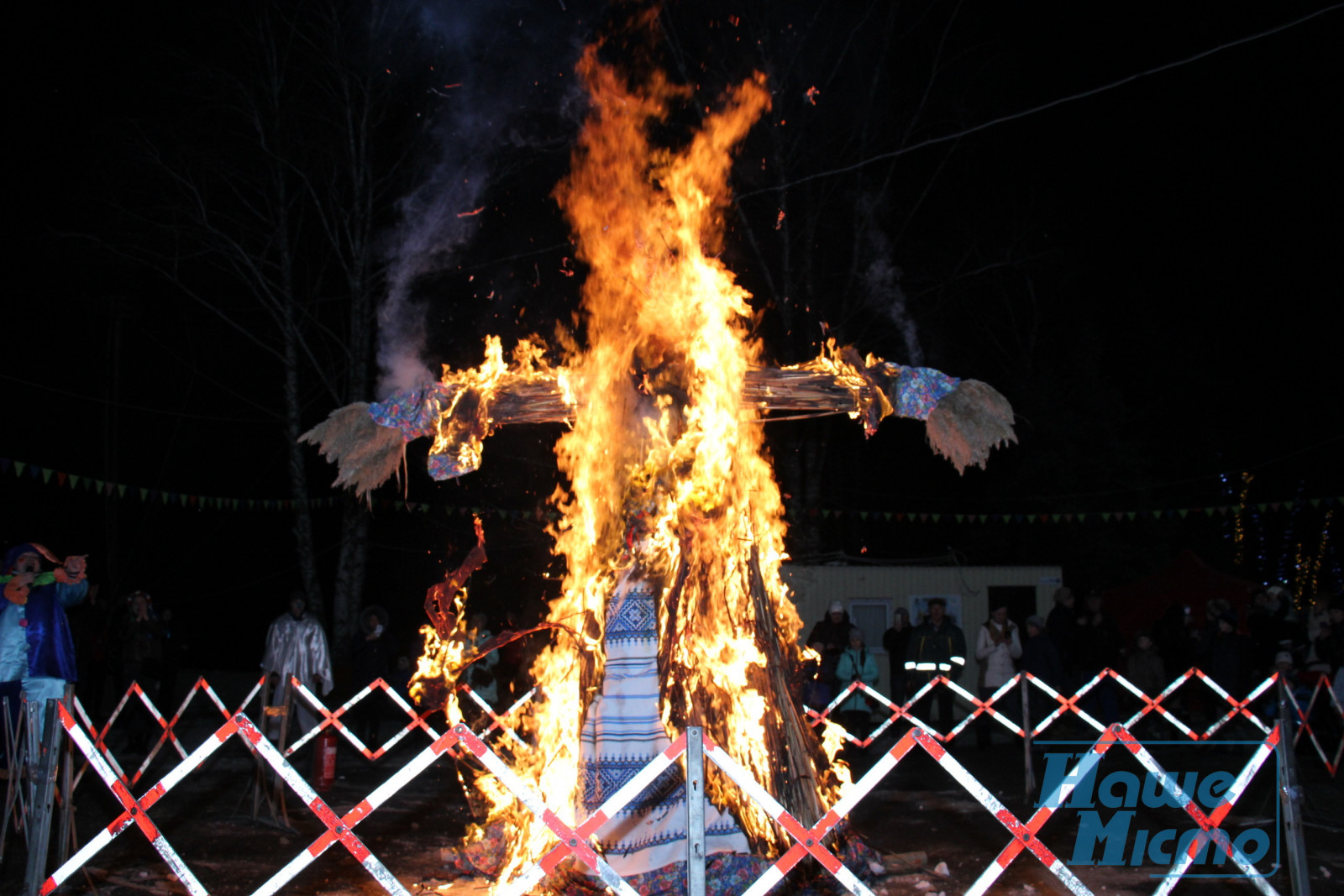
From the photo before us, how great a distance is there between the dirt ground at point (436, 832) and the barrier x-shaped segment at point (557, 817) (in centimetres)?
188

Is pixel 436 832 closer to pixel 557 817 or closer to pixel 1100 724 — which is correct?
pixel 557 817

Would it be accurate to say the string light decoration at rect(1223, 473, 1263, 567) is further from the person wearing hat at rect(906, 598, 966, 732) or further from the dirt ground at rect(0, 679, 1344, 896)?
the person wearing hat at rect(906, 598, 966, 732)

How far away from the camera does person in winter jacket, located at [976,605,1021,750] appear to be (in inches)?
486

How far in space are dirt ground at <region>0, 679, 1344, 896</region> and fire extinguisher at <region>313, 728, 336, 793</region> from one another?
0.16m

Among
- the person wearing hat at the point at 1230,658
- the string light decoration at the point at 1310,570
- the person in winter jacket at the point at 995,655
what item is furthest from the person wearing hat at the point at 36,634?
the string light decoration at the point at 1310,570

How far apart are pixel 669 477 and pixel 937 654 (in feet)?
24.5

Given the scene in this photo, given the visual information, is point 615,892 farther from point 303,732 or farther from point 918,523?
point 918,523

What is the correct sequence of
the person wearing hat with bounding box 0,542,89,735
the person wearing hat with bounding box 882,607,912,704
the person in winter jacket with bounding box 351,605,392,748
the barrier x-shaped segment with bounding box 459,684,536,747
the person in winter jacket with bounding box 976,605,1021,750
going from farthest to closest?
1. the person wearing hat with bounding box 882,607,912,704
2. the person in winter jacket with bounding box 976,605,1021,750
3. the person in winter jacket with bounding box 351,605,392,748
4. the person wearing hat with bounding box 0,542,89,735
5. the barrier x-shaped segment with bounding box 459,684,536,747

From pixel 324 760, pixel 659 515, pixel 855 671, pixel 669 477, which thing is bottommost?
pixel 324 760

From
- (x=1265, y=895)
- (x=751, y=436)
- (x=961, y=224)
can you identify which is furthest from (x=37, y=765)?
(x=961, y=224)

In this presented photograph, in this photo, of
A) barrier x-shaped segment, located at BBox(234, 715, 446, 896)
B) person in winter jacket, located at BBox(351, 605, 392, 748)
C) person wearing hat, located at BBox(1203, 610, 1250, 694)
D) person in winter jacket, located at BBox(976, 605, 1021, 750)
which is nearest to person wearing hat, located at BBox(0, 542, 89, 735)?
barrier x-shaped segment, located at BBox(234, 715, 446, 896)

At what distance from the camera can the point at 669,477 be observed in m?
5.88

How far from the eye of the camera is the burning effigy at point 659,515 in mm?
5602

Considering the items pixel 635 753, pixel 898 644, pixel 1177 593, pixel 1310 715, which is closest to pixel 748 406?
pixel 635 753
